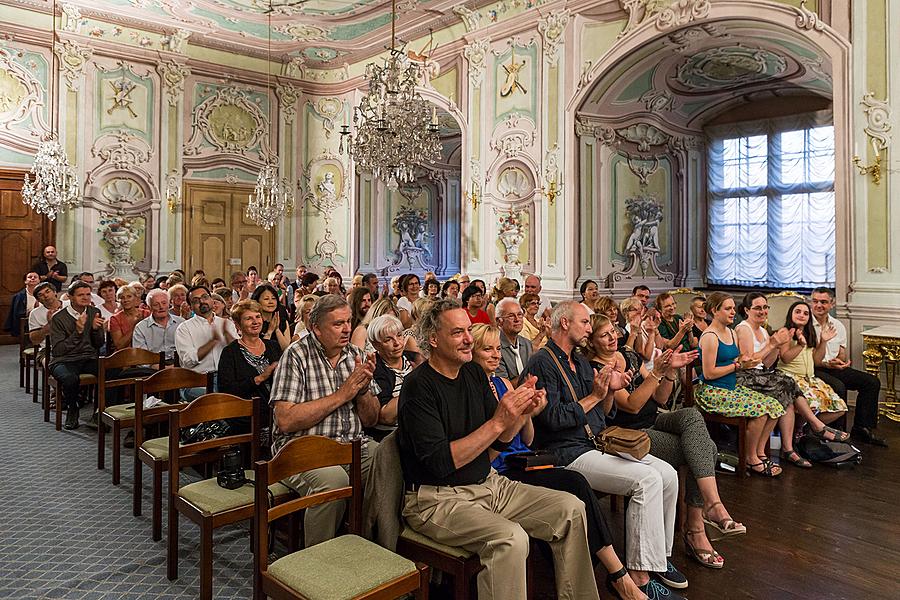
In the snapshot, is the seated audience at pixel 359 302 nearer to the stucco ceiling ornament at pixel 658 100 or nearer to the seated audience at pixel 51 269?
the stucco ceiling ornament at pixel 658 100

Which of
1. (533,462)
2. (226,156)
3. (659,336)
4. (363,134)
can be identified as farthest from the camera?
(226,156)

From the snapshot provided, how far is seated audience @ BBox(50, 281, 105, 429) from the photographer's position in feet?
18.8

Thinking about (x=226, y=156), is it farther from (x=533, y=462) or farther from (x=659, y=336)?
(x=533, y=462)

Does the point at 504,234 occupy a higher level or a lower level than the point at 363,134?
lower

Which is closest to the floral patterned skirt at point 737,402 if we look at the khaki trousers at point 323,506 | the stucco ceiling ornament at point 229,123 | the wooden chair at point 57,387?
the khaki trousers at point 323,506

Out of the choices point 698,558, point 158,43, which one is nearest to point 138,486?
point 698,558

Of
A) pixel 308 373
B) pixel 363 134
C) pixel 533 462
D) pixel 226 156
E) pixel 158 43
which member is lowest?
pixel 533 462

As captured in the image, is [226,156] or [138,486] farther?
[226,156]

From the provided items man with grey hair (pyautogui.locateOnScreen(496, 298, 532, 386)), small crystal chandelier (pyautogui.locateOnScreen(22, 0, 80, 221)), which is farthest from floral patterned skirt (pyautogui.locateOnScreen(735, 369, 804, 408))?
small crystal chandelier (pyautogui.locateOnScreen(22, 0, 80, 221))

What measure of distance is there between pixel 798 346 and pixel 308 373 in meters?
3.84

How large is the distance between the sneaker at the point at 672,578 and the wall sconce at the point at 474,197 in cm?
765

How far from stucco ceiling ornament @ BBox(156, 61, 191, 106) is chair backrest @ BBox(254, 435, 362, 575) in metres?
10.9

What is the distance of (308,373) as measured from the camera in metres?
2.97

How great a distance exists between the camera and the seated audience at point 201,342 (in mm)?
4824
